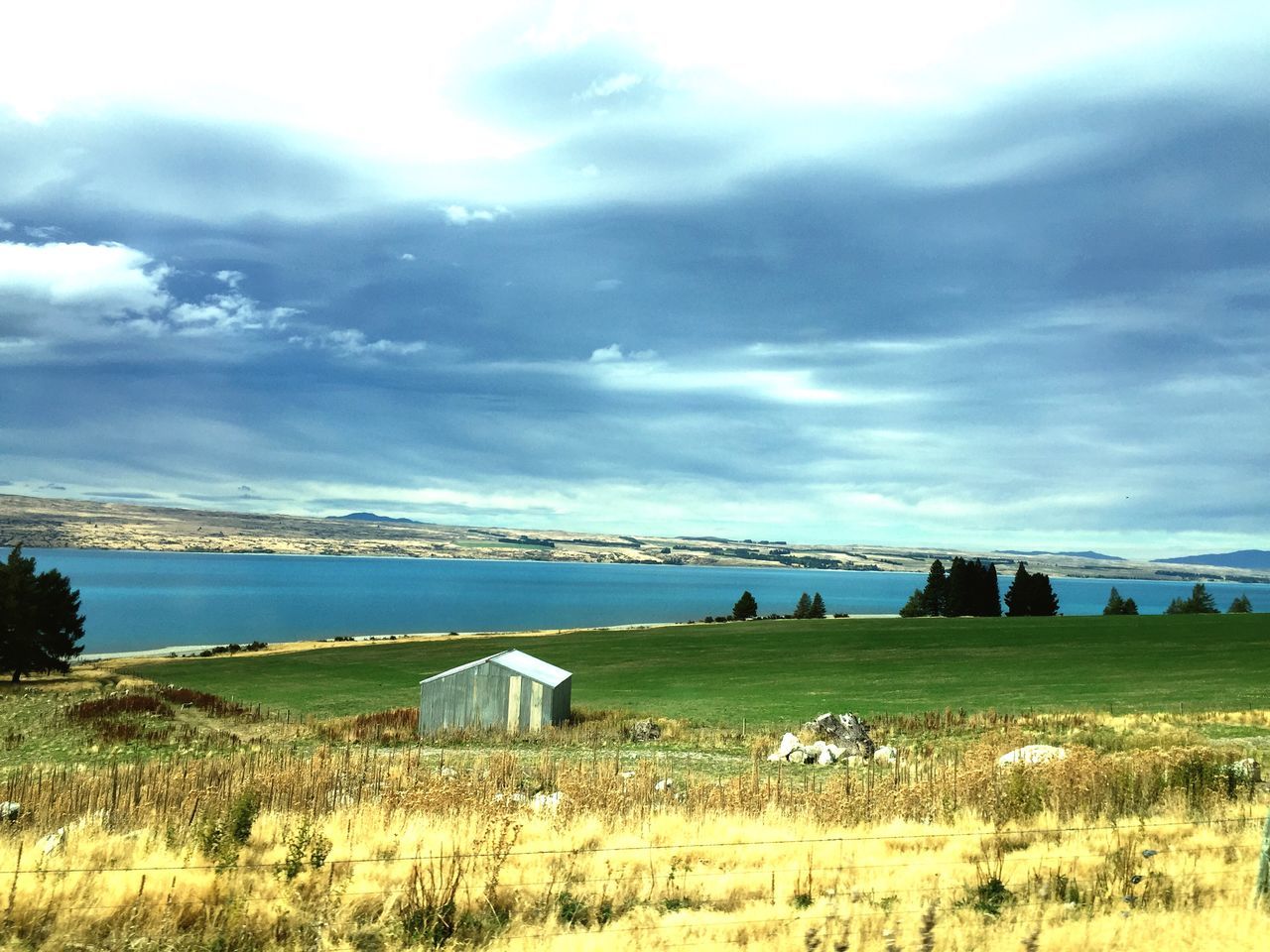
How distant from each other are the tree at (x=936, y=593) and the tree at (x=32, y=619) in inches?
4016

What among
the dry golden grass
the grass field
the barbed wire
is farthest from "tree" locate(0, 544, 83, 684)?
the barbed wire

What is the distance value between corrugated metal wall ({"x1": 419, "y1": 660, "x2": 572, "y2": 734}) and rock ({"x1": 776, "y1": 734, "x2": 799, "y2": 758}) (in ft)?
34.4

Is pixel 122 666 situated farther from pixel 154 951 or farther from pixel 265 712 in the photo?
pixel 154 951

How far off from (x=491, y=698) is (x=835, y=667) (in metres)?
27.6

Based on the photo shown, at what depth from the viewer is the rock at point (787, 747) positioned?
24625 mm

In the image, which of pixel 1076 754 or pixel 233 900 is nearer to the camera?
pixel 233 900

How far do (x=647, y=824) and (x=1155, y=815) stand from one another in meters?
6.87

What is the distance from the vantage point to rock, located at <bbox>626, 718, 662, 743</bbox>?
29953 mm

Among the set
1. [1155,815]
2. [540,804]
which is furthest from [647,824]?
[1155,815]

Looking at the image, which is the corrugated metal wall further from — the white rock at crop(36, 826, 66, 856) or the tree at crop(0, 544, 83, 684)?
the tree at crop(0, 544, 83, 684)

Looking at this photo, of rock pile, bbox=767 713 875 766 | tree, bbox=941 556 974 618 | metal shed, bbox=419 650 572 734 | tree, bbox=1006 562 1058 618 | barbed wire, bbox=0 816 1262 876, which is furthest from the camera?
tree, bbox=941 556 974 618

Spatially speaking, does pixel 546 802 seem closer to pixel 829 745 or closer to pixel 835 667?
pixel 829 745

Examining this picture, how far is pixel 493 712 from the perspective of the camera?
109 feet

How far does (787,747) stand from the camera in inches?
982
